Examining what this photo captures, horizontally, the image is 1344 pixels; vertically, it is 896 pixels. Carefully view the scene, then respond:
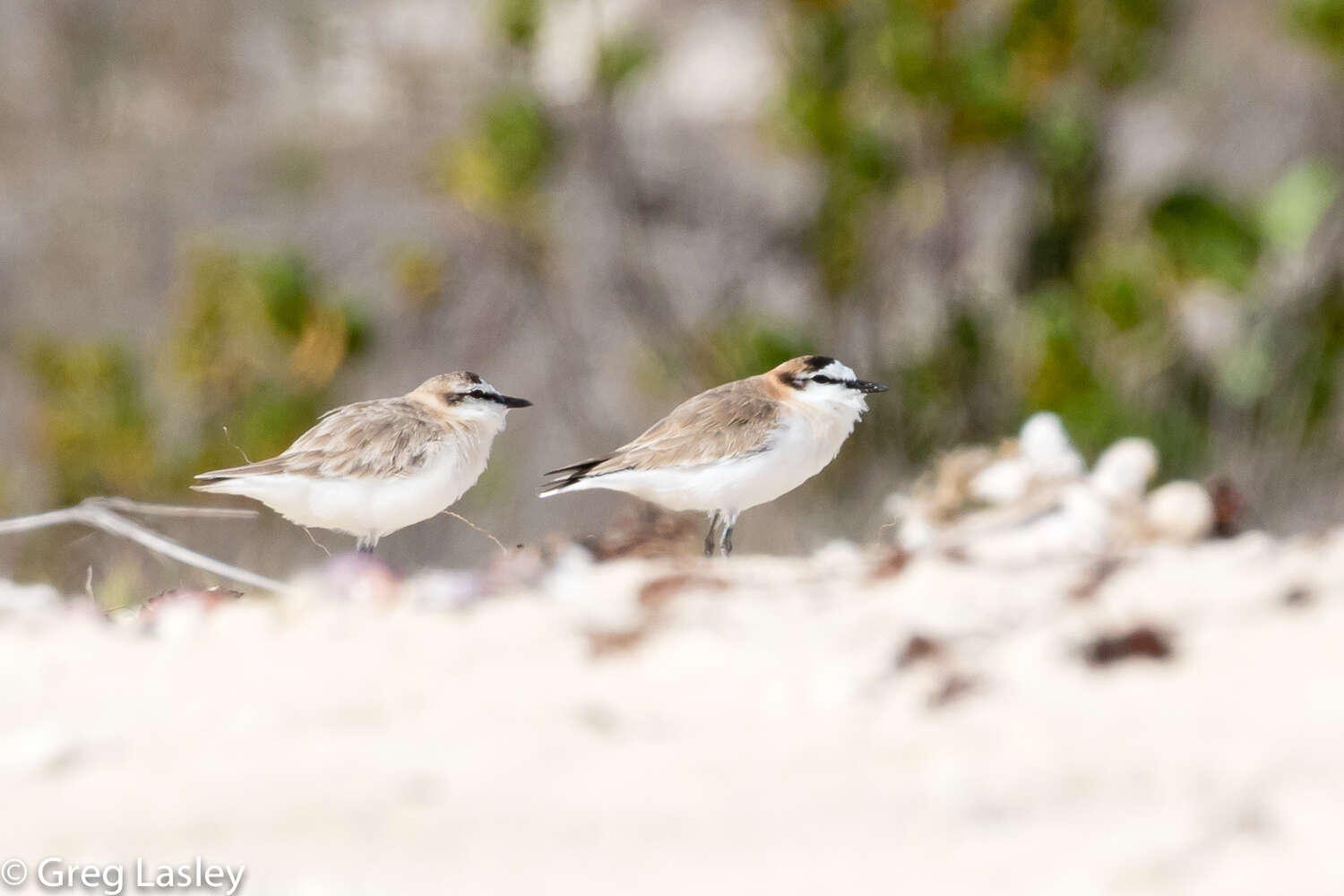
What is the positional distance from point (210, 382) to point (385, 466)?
20.3 feet

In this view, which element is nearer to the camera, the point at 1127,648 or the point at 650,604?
the point at 1127,648

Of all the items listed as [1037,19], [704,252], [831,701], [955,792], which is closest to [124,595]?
[831,701]

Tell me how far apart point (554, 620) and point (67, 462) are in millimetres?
7310

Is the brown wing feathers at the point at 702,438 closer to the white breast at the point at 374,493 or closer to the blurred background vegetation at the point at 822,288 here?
the white breast at the point at 374,493

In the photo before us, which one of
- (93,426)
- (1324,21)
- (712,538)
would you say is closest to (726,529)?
(712,538)

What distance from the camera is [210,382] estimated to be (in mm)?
9281

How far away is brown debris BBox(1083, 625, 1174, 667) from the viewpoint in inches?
104

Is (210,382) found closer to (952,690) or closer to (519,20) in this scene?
(519,20)

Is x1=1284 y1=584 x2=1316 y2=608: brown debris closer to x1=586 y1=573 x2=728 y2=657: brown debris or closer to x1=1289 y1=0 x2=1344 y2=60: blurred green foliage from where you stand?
x1=586 y1=573 x2=728 y2=657: brown debris

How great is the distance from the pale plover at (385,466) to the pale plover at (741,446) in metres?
0.21

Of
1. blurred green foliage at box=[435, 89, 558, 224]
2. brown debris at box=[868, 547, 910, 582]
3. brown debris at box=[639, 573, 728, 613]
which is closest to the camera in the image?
brown debris at box=[639, 573, 728, 613]

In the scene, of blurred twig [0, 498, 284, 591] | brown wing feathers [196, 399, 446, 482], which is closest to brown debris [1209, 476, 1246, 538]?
brown wing feathers [196, 399, 446, 482]

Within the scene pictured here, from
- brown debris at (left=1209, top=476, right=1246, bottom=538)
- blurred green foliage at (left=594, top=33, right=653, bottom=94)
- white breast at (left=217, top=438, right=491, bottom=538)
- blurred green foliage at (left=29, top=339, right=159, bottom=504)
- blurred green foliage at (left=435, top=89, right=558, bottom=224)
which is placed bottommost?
brown debris at (left=1209, top=476, right=1246, bottom=538)

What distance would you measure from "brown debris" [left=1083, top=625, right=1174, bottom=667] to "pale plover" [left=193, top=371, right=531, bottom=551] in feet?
4.01
